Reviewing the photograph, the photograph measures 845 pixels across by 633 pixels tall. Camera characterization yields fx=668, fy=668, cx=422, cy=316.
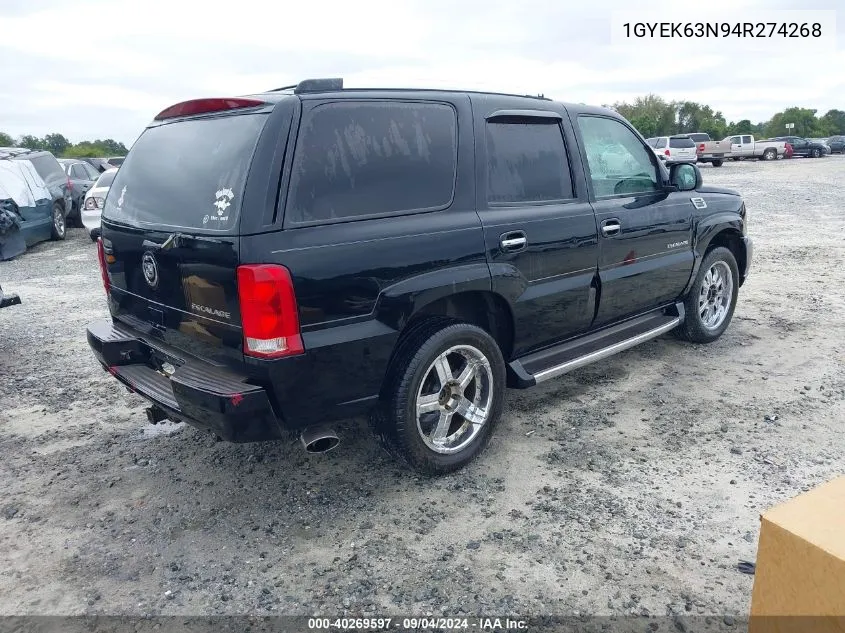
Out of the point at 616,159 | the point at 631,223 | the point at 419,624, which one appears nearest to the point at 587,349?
the point at 631,223

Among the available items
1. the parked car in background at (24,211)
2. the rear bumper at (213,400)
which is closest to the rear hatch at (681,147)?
the parked car in background at (24,211)

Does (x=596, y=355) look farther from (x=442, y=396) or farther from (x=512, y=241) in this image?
(x=442, y=396)

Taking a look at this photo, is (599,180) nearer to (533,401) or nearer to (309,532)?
(533,401)

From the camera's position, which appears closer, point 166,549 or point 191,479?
point 166,549

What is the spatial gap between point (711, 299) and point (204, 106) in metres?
4.19

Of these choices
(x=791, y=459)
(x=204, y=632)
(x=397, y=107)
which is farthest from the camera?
(x=791, y=459)

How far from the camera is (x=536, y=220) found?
3.72 meters

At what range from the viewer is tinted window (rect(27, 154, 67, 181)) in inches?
481

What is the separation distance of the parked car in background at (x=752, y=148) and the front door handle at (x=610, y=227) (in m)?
33.9

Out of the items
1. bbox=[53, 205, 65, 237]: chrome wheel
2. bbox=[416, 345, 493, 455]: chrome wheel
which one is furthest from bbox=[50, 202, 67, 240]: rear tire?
bbox=[416, 345, 493, 455]: chrome wheel

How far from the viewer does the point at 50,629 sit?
8.22 ft

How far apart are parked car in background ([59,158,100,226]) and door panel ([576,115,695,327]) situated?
12.3 meters

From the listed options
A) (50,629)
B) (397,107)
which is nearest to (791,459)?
(397,107)

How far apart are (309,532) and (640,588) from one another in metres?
1.45
